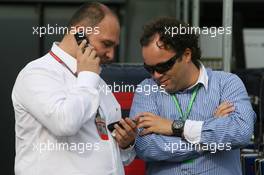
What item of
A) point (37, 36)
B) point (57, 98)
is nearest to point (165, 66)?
point (57, 98)

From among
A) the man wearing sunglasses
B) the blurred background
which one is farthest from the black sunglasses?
the blurred background

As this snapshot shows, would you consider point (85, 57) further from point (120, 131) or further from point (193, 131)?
point (193, 131)

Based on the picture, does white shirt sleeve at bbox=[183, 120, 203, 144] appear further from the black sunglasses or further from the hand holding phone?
the hand holding phone

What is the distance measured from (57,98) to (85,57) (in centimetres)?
25

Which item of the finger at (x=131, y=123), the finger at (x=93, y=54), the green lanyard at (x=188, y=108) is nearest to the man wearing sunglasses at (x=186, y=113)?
the green lanyard at (x=188, y=108)

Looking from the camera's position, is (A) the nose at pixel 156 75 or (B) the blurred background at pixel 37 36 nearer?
(A) the nose at pixel 156 75

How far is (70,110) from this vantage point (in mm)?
2227

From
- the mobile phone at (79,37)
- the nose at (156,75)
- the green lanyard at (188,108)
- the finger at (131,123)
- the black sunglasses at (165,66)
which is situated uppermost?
the mobile phone at (79,37)

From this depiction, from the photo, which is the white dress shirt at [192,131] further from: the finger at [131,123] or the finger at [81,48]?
the finger at [81,48]

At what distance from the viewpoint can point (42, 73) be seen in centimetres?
238

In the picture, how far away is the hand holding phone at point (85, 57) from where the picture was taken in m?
2.41

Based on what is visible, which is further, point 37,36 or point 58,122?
point 37,36

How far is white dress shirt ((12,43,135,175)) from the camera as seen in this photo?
227cm

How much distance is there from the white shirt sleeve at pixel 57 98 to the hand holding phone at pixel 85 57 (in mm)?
37
